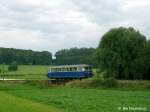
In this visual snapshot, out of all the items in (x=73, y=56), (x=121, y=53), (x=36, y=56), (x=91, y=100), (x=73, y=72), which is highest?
(x=36, y=56)

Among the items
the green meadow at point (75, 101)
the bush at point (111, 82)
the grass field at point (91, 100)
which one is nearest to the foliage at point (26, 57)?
the green meadow at point (75, 101)

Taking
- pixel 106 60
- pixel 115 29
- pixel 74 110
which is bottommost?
pixel 74 110

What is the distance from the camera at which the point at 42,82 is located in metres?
66.9

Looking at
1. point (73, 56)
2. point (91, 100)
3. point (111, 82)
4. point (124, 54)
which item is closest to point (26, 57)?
point (73, 56)

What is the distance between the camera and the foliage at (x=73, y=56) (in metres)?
122

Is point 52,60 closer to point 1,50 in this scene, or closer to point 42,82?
point 1,50

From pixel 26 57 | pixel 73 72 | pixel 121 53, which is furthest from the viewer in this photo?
pixel 26 57

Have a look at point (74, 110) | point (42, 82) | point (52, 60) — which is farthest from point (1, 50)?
point (74, 110)

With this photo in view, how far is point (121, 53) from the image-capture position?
62.7 m

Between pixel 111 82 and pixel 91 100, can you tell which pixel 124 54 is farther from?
pixel 91 100

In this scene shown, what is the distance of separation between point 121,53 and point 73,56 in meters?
68.8

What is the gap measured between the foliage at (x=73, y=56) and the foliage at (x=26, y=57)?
3638mm

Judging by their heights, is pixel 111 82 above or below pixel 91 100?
above

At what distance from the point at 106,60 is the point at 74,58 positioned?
63834 mm
